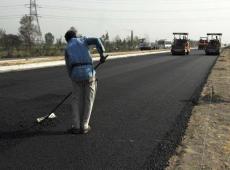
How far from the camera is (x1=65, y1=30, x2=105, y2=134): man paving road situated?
776 centimetres

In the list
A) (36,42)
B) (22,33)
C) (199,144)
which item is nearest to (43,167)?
(199,144)

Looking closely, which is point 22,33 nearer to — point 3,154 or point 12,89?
point 12,89

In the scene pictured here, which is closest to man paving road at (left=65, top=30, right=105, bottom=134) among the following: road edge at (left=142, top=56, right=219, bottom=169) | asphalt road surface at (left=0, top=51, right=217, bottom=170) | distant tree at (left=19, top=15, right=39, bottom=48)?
asphalt road surface at (left=0, top=51, right=217, bottom=170)

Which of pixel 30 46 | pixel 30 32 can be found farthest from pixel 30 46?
pixel 30 32

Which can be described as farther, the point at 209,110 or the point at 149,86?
the point at 149,86

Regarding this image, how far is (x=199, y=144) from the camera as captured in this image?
7.43 meters

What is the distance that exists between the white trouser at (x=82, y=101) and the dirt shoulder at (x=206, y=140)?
1.82 m

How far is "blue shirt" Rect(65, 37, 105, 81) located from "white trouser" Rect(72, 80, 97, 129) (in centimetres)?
18

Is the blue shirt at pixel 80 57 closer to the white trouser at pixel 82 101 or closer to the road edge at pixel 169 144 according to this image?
the white trouser at pixel 82 101

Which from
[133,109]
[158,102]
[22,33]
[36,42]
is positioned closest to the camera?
[133,109]

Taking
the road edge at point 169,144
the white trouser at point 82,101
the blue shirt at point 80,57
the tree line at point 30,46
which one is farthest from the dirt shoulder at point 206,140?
the tree line at point 30,46

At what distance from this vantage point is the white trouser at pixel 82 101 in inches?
314

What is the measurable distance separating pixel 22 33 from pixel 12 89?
62.3m

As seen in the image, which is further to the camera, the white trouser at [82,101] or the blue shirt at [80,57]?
the white trouser at [82,101]
